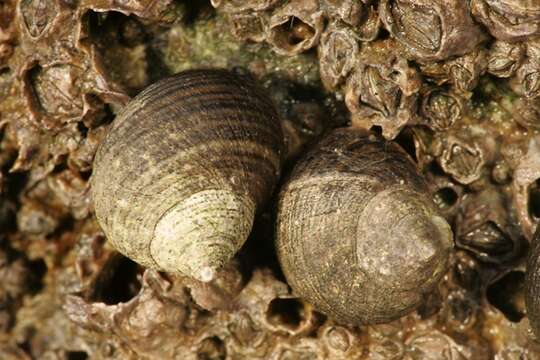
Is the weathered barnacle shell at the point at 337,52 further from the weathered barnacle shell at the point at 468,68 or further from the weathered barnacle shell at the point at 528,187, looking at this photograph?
the weathered barnacle shell at the point at 528,187

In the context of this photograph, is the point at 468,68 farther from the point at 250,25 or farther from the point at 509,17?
the point at 250,25

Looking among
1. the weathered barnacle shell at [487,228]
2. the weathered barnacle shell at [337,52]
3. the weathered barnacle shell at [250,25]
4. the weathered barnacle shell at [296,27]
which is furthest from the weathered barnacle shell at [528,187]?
the weathered barnacle shell at [250,25]

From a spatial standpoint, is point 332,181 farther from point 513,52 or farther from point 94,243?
point 94,243

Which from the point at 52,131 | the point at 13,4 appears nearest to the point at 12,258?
the point at 52,131

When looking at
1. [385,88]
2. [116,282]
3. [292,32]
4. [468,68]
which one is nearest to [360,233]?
[385,88]

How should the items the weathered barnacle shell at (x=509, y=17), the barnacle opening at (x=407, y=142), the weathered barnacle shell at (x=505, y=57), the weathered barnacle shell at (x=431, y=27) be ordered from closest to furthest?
the weathered barnacle shell at (x=509, y=17), the weathered barnacle shell at (x=431, y=27), the weathered barnacle shell at (x=505, y=57), the barnacle opening at (x=407, y=142)

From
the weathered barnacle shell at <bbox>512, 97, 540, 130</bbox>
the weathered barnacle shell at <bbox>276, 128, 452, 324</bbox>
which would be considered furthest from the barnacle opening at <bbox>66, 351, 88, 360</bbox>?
the weathered barnacle shell at <bbox>512, 97, 540, 130</bbox>
